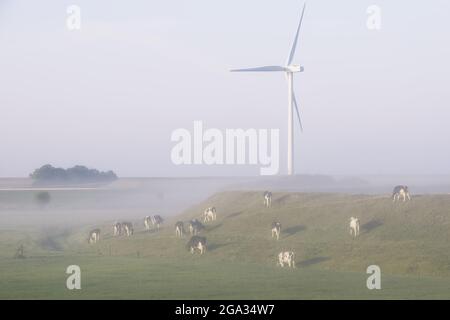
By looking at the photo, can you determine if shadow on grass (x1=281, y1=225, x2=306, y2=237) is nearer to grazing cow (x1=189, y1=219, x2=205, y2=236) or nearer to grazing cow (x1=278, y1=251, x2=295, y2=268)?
grazing cow (x1=278, y1=251, x2=295, y2=268)

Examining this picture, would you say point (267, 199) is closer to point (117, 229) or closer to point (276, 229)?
point (276, 229)

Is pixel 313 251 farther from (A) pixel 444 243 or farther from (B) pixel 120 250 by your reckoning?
(B) pixel 120 250

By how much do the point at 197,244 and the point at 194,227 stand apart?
92.8 inches

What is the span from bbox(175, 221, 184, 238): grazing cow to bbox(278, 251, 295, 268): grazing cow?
6.44 meters

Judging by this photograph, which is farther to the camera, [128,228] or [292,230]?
[128,228]

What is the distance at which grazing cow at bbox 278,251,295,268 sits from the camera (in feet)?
120

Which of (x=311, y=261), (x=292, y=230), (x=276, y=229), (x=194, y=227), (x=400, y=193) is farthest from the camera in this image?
(x=400, y=193)

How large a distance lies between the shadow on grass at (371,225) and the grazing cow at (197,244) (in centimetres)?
679

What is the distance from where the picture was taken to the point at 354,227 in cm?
3953

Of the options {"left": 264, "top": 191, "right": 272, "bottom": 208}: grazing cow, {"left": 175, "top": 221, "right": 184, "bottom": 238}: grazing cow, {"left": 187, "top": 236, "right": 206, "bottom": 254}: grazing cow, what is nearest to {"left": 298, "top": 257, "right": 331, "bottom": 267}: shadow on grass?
{"left": 187, "top": 236, "right": 206, "bottom": 254}: grazing cow

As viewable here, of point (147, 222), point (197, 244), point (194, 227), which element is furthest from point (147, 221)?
point (197, 244)

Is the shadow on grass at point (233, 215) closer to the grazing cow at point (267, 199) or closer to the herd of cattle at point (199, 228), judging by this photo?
the herd of cattle at point (199, 228)

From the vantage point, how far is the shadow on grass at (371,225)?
3971 cm
